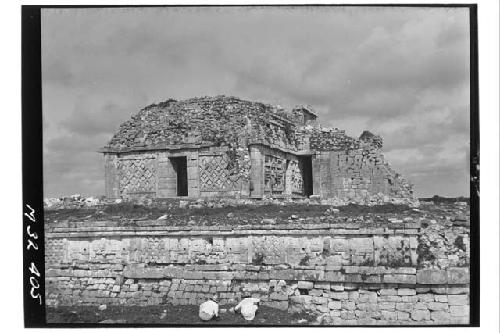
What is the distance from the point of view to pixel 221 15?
891cm

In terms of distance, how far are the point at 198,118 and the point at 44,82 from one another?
3.51 meters

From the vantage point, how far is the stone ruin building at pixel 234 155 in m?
11.0

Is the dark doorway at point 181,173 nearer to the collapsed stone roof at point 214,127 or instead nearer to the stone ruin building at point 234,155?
the stone ruin building at point 234,155

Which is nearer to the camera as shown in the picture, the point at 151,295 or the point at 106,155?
the point at 151,295

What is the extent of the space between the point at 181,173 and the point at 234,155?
72.1 inches

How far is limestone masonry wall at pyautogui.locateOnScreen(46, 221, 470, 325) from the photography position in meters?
8.62

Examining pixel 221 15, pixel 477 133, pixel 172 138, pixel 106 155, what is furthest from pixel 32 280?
pixel 477 133

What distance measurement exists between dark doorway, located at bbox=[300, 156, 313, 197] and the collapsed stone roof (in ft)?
1.66

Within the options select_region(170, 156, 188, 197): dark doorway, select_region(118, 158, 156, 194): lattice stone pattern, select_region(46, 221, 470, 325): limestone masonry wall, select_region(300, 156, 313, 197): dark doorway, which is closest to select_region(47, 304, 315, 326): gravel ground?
select_region(46, 221, 470, 325): limestone masonry wall

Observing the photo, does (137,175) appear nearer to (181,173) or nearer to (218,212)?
(181,173)

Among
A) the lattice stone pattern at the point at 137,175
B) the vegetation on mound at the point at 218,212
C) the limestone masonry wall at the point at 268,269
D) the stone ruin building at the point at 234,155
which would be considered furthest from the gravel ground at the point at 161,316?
the lattice stone pattern at the point at 137,175

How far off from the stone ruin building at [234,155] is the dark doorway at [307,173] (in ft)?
0.98

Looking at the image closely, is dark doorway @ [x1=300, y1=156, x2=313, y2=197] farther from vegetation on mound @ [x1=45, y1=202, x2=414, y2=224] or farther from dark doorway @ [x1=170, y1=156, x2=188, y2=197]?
dark doorway @ [x1=170, y1=156, x2=188, y2=197]

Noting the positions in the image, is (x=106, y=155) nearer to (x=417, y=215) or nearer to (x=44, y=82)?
(x=44, y=82)
